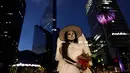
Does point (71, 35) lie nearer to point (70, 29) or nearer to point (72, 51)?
point (70, 29)

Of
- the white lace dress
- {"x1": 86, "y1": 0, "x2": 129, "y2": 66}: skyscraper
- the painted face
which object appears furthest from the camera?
{"x1": 86, "y1": 0, "x2": 129, "y2": 66}: skyscraper

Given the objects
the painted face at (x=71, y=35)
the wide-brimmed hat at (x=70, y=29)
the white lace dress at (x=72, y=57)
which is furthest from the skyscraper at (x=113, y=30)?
the white lace dress at (x=72, y=57)

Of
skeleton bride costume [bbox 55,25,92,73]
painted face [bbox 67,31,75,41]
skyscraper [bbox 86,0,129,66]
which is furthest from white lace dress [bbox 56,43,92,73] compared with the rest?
skyscraper [bbox 86,0,129,66]

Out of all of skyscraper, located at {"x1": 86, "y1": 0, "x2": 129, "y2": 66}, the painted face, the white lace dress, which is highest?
the painted face

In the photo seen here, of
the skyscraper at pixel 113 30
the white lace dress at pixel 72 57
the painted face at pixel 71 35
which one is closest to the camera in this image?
the white lace dress at pixel 72 57

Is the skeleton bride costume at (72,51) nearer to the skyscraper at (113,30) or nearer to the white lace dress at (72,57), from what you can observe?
the white lace dress at (72,57)

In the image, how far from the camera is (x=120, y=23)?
4277 inches

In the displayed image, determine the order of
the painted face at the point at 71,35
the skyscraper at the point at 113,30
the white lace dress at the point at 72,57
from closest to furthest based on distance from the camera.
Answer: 1. the white lace dress at the point at 72,57
2. the painted face at the point at 71,35
3. the skyscraper at the point at 113,30

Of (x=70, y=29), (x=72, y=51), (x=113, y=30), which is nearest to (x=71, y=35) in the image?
(x=70, y=29)

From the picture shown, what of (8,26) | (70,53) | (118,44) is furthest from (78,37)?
(118,44)

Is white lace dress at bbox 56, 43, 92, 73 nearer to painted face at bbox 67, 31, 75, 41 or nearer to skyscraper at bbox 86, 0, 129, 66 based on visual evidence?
painted face at bbox 67, 31, 75, 41

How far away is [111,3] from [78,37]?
11762 cm

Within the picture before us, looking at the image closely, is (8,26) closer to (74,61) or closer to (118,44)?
(118,44)

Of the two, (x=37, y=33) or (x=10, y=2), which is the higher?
(x=10, y=2)
